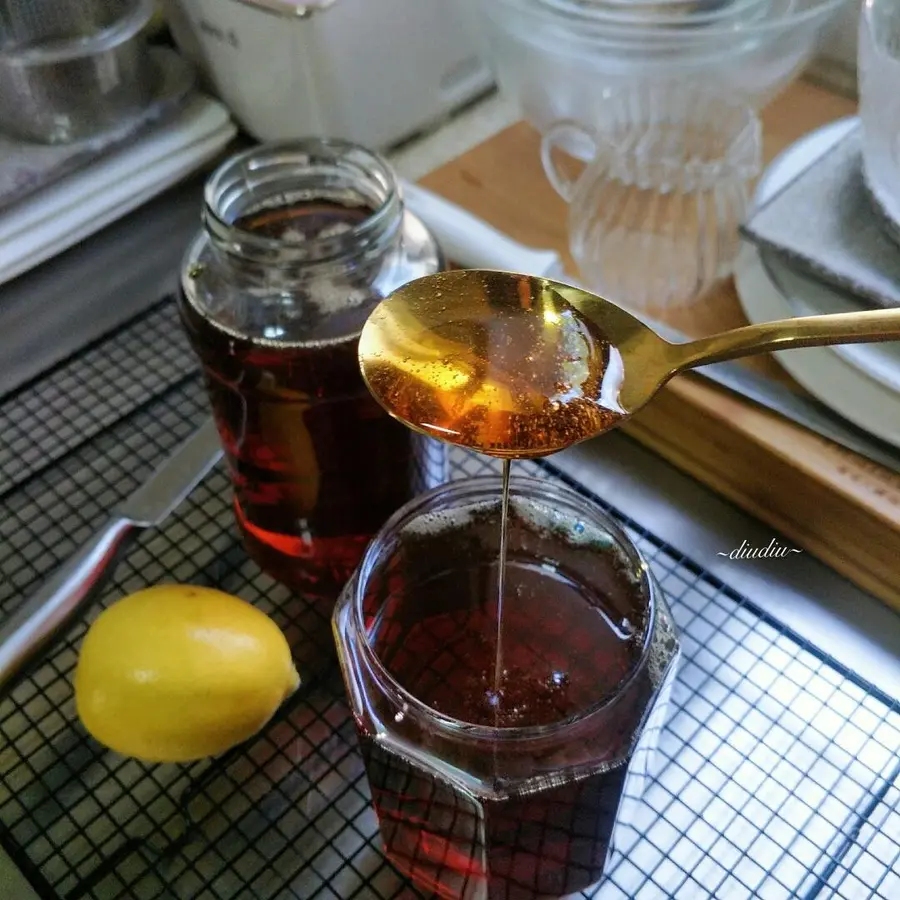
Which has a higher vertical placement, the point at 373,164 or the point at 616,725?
the point at 373,164

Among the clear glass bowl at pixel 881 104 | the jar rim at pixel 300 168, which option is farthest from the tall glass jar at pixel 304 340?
the clear glass bowl at pixel 881 104

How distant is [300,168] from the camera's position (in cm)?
50

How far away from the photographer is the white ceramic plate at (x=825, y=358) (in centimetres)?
50

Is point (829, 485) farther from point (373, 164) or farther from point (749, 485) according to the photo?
point (373, 164)

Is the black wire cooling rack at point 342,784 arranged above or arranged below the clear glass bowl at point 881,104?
below

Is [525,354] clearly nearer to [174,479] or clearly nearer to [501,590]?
[501,590]

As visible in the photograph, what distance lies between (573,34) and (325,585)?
0.35 meters

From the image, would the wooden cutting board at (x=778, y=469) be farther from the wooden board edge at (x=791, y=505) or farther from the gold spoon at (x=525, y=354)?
the gold spoon at (x=525, y=354)

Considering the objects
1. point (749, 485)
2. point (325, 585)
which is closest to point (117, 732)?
point (325, 585)

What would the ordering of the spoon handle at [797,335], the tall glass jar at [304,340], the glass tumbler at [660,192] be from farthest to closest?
the glass tumbler at [660,192]
the tall glass jar at [304,340]
the spoon handle at [797,335]

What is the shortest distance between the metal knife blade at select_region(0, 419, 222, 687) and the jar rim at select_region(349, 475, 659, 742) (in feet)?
0.53

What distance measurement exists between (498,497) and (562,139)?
30 cm

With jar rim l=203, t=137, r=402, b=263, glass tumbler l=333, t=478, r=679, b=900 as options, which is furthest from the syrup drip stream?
jar rim l=203, t=137, r=402, b=263

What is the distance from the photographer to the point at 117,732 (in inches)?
16.4
